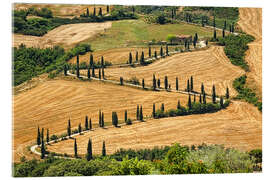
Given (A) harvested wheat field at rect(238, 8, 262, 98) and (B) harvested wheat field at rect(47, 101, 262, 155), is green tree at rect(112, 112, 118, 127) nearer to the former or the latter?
(B) harvested wheat field at rect(47, 101, 262, 155)

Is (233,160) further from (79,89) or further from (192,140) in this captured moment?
(79,89)

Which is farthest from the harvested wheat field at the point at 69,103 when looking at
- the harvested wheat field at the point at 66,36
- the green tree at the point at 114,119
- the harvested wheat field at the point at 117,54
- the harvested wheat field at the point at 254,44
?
the harvested wheat field at the point at 254,44

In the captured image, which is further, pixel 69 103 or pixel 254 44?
pixel 254 44

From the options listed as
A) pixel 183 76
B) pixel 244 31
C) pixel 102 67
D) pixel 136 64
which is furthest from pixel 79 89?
pixel 244 31

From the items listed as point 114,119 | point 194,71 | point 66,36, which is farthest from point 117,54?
point 194,71

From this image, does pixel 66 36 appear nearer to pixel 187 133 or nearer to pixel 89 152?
pixel 89 152

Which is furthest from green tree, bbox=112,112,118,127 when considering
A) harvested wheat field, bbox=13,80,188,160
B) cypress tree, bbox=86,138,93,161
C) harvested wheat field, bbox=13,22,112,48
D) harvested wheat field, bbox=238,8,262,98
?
harvested wheat field, bbox=238,8,262,98

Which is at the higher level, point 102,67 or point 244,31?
point 244,31
